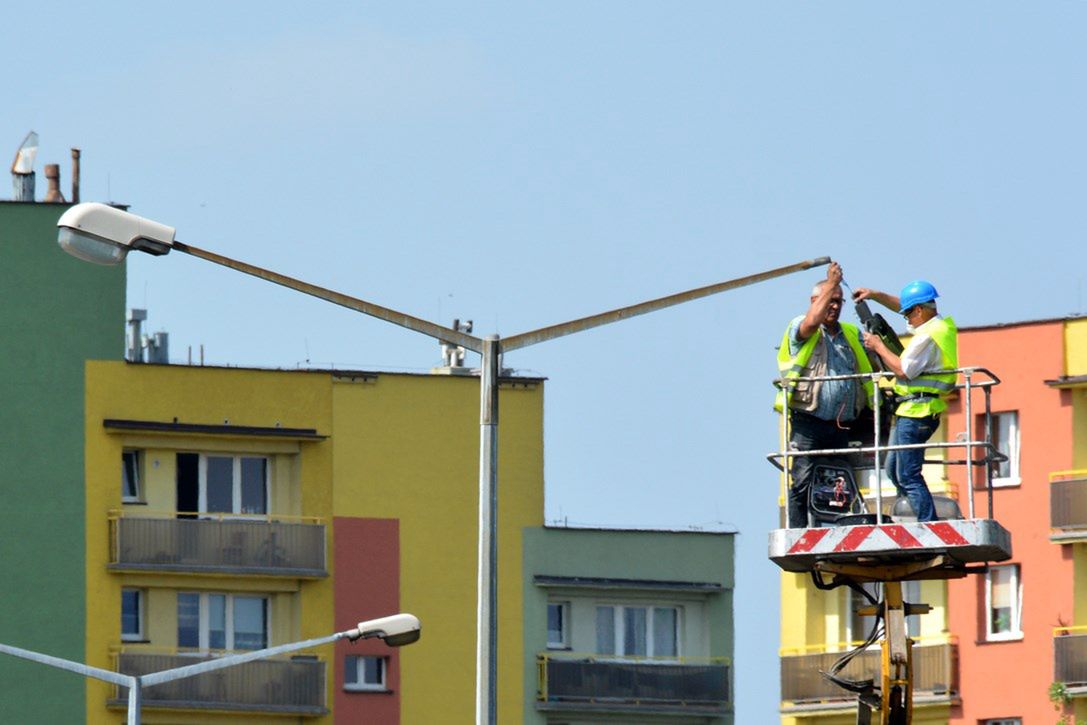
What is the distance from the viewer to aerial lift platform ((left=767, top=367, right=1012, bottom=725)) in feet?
87.9

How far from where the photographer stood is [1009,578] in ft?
205

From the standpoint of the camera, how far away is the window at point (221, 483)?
6762cm

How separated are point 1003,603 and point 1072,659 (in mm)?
2114

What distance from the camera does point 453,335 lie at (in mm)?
27984

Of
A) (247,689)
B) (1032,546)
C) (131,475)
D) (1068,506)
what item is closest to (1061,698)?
(1032,546)

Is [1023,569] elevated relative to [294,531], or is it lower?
lower

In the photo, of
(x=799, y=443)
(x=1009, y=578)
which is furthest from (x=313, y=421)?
(x=799, y=443)

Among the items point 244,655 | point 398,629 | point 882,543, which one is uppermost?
point 882,543

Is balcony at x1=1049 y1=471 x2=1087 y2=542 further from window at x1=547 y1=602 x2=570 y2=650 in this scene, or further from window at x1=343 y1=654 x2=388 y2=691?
window at x1=343 y1=654 x2=388 y2=691

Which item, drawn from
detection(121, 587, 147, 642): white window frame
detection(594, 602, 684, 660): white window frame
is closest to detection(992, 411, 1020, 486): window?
detection(594, 602, 684, 660): white window frame

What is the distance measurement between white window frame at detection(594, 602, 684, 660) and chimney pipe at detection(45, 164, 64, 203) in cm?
1391

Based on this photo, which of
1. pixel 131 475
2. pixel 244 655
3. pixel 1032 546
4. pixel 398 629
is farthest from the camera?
pixel 131 475

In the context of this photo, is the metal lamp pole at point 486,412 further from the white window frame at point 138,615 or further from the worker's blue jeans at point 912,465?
the white window frame at point 138,615

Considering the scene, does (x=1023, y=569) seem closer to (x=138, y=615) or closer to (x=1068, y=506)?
(x=1068, y=506)
